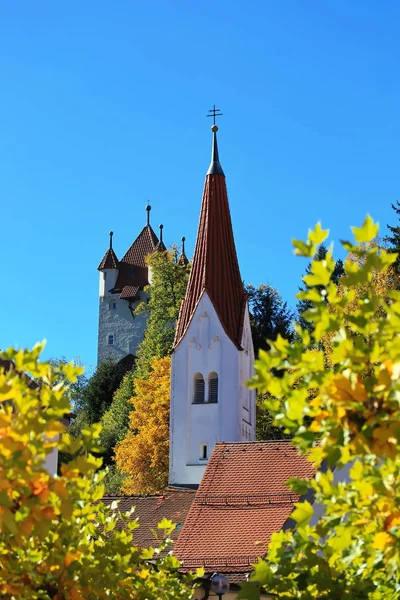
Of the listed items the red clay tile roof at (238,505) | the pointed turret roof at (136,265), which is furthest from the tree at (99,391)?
the red clay tile roof at (238,505)

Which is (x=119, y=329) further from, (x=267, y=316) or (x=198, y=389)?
(x=198, y=389)

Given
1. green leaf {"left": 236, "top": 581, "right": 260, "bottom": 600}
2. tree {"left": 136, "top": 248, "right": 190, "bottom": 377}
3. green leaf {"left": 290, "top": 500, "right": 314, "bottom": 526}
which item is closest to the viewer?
green leaf {"left": 290, "top": 500, "right": 314, "bottom": 526}

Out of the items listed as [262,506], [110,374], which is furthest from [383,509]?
[110,374]

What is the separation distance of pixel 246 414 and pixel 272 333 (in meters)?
19.0

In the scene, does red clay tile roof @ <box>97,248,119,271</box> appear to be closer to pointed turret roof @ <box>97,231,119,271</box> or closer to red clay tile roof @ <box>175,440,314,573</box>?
pointed turret roof @ <box>97,231,119,271</box>

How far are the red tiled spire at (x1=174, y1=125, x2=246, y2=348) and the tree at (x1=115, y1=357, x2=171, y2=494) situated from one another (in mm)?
7909

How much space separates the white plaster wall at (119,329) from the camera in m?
83.4

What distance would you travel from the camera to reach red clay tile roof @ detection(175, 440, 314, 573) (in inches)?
807

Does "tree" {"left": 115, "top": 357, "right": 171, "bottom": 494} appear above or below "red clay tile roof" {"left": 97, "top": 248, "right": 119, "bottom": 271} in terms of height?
below

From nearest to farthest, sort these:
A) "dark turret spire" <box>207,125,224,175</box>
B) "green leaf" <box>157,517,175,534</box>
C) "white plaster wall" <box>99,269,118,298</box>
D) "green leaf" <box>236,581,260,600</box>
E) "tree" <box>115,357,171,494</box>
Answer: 1. "green leaf" <box>236,581,260,600</box>
2. "green leaf" <box>157,517,175,534</box>
3. "dark turret spire" <box>207,125,224,175</box>
4. "tree" <box>115,357,171,494</box>
5. "white plaster wall" <box>99,269,118,298</box>

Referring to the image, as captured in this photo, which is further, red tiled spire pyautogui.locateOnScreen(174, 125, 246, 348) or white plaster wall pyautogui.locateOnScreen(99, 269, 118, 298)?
white plaster wall pyautogui.locateOnScreen(99, 269, 118, 298)

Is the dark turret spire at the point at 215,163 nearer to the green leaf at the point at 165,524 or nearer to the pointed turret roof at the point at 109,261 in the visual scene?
the green leaf at the point at 165,524

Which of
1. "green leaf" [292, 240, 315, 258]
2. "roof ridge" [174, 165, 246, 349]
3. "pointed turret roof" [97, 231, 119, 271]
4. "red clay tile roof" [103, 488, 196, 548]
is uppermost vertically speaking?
"pointed turret roof" [97, 231, 119, 271]

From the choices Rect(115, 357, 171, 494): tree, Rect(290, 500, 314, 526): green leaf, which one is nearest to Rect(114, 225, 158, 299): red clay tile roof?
Rect(115, 357, 171, 494): tree
